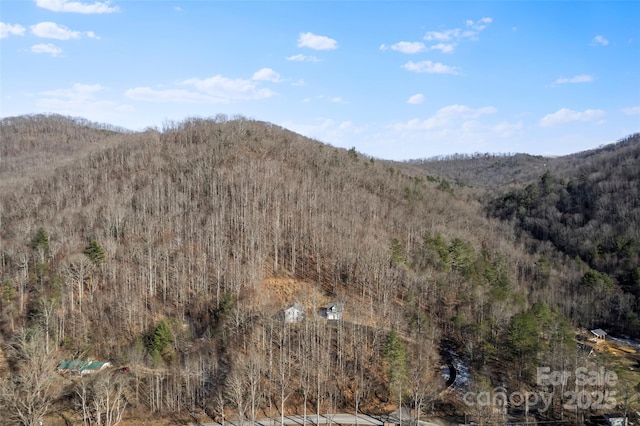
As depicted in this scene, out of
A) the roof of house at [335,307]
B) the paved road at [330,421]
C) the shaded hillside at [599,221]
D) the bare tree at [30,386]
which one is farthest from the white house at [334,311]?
the shaded hillside at [599,221]

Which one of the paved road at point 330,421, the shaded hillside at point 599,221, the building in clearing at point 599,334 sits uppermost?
the shaded hillside at point 599,221

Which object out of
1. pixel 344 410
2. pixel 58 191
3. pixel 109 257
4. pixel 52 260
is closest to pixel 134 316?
pixel 109 257

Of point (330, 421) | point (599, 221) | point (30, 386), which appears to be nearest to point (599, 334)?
point (599, 221)

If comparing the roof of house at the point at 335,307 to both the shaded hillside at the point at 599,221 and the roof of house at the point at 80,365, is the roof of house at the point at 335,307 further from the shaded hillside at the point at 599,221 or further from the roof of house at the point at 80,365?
the shaded hillside at the point at 599,221

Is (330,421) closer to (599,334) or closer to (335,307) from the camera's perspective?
(335,307)

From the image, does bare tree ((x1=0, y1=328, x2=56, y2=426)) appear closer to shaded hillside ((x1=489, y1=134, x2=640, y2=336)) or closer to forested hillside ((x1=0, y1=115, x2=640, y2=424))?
forested hillside ((x1=0, y1=115, x2=640, y2=424))

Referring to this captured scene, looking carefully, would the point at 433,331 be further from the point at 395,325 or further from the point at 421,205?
the point at 421,205
